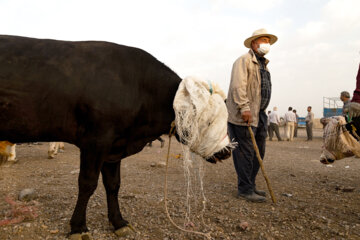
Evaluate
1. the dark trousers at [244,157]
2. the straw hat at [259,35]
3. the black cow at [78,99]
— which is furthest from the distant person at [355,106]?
the black cow at [78,99]

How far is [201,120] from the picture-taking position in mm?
2658

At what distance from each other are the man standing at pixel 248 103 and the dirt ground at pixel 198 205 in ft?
1.22

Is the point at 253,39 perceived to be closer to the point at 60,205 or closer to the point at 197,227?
the point at 197,227

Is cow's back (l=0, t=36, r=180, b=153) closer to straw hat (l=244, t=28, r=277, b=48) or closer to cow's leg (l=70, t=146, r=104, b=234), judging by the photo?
cow's leg (l=70, t=146, r=104, b=234)

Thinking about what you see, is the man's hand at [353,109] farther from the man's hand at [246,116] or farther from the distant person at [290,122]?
the distant person at [290,122]

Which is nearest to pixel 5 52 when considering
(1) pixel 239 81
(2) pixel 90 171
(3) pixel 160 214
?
(2) pixel 90 171

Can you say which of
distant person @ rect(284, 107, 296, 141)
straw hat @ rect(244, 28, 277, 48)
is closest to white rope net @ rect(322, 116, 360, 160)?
straw hat @ rect(244, 28, 277, 48)

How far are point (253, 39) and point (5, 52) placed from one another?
360cm

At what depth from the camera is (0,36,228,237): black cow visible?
8.16 ft

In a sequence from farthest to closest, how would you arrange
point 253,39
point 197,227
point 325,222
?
point 253,39, point 325,222, point 197,227

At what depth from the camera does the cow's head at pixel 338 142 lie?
3550mm

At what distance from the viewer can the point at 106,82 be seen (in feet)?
8.63

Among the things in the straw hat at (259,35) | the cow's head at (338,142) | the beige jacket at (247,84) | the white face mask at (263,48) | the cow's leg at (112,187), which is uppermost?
the straw hat at (259,35)

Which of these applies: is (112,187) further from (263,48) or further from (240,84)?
(263,48)
